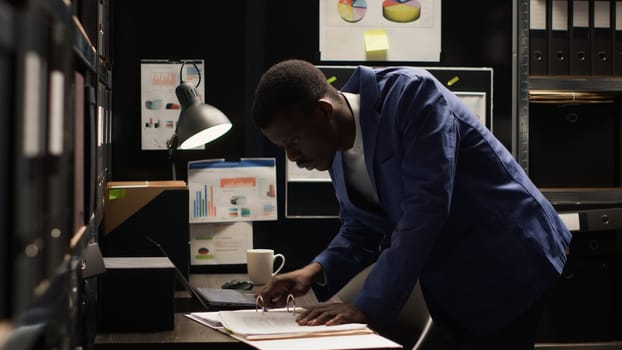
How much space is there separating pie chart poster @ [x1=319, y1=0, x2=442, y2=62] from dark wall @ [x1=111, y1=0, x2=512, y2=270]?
0.03m

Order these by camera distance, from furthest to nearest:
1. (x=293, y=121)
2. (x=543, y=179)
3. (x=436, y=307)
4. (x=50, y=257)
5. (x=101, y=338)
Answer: (x=543, y=179), (x=436, y=307), (x=293, y=121), (x=101, y=338), (x=50, y=257)

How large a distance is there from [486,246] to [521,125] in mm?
1178

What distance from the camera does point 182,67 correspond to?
264cm

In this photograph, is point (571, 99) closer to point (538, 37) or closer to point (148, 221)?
point (538, 37)

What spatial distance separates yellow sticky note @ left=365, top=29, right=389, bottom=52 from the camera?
8.99 feet

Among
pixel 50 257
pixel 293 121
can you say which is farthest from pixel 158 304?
pixel 50 257

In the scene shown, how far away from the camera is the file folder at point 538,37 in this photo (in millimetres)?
2738

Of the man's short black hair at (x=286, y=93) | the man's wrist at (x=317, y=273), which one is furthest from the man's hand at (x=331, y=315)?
the man's short black hair at (x=286, y=93)

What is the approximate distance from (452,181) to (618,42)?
4.92ft

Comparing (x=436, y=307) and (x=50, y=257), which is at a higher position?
(x=50, y=257)

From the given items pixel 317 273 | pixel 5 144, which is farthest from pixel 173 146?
pixel 5 144

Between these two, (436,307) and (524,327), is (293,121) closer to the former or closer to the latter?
(436,307)

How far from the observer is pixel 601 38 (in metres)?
2.74

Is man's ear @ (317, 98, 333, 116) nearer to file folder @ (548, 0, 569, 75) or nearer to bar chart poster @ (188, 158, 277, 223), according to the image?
bar chart poster @ (188, 158, 277, 223)
